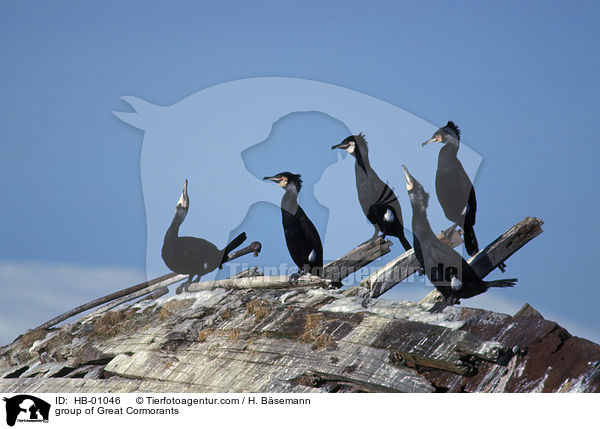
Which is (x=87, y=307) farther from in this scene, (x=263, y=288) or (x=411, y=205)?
(x=411, y=205)

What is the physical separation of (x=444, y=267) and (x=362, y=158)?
6.28 ft

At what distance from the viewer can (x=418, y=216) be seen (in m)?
7.58

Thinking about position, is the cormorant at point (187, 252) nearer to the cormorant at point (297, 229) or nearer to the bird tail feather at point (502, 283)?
the cormorant at point (297, 229)

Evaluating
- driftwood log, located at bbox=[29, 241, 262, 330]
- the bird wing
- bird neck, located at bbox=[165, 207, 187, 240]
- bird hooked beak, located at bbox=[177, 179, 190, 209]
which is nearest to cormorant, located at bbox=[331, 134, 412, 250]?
bird hooked beak, located at bbox=[177, 179, 190, 209]

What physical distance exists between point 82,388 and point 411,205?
4.42 metres

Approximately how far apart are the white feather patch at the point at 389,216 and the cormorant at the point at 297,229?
3.03 ft

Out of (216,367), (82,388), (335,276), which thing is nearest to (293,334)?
(216,367)

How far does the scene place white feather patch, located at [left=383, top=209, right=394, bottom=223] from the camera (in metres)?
8.33

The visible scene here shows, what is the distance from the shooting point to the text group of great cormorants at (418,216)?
7367 millimetres

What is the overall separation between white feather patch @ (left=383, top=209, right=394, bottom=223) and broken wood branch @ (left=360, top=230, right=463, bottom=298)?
0.51 metres

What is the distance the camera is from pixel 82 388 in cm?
748

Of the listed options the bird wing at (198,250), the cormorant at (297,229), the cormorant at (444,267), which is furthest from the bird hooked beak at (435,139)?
the bird wing at (198,250)

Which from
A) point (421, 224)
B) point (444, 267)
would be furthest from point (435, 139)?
point (444, 267)

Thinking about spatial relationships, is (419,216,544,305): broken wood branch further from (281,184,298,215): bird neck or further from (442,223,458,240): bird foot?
(281,184,298,215): bird neck
